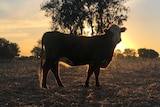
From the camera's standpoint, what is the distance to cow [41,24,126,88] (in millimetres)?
15633

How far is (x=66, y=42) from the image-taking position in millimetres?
15766

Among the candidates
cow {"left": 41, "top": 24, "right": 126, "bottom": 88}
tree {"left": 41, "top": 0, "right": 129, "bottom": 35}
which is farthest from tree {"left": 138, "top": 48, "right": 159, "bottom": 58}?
cow {"left": 41, "top": 24, "right": 126, "bottom": 88}

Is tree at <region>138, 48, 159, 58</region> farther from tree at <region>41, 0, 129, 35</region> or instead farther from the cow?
the cow

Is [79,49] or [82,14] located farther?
[82,14]

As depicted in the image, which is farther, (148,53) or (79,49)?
(148,53)

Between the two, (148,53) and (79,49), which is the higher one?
(148,53)

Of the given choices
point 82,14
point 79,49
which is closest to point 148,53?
point 82,14

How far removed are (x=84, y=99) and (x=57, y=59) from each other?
13.5 feet

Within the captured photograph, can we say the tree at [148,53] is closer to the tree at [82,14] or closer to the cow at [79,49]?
the tree at [82,14]

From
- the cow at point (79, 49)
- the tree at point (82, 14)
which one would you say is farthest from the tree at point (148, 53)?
the cow at point (79, 49)

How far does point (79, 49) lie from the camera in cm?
1594

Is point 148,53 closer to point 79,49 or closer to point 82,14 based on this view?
point 82,14

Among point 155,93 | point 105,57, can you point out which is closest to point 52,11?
point 105,57

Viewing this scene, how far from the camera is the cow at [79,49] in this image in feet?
51.3
